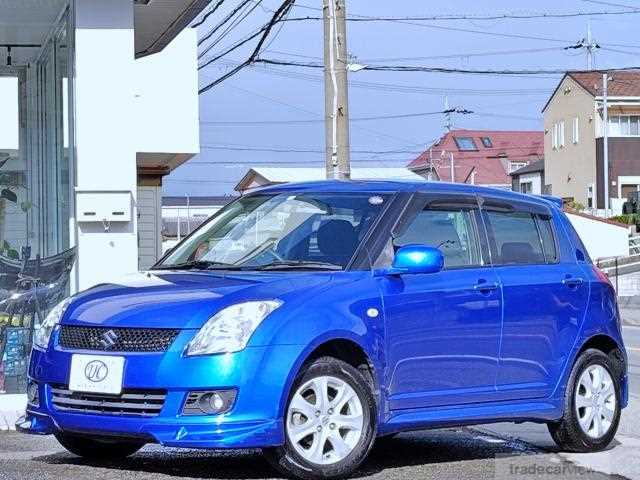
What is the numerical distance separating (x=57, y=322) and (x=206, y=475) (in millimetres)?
1127

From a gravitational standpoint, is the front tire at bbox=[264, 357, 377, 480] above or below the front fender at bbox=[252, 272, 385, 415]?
below

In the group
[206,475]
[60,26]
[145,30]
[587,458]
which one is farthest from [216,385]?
[145,30]

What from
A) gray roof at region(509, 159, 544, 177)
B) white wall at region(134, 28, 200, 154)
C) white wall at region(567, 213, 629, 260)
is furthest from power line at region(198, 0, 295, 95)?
gray roof at region(509, 159, 544, 177)

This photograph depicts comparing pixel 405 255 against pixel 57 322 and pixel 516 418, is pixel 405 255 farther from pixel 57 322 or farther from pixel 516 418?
pixel 57 322

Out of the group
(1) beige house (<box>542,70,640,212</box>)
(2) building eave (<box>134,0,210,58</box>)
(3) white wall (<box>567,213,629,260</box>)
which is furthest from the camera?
(1) beige house (<box>542,70,640,212</box>)

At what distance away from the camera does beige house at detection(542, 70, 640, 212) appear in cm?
6175

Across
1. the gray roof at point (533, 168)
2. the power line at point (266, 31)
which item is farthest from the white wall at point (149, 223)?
the gray roof at point (533, 168)

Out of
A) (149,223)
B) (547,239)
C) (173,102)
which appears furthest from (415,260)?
(149,223)

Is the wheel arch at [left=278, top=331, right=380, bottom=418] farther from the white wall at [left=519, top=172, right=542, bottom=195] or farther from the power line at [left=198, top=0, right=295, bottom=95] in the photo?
the white wall at [left=519, top=172, right=542, bottom=195]

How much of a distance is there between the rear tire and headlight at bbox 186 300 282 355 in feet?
3.47

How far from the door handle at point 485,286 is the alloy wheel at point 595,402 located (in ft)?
3.32

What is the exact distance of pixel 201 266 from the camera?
7332mm

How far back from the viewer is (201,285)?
666 cm

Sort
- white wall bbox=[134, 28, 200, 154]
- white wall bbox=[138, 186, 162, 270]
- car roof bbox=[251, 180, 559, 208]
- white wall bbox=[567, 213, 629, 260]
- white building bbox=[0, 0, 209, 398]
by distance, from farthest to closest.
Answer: white wall bbox=[567, 213, 629, 260] → white wall bbox=[138, 186, 162, 270] → white wall bbox=[134, 28, 200, 154] → white building bbox=[0, 0, 209, 398] → car roof bbox=[251, 180, 559, 208]
